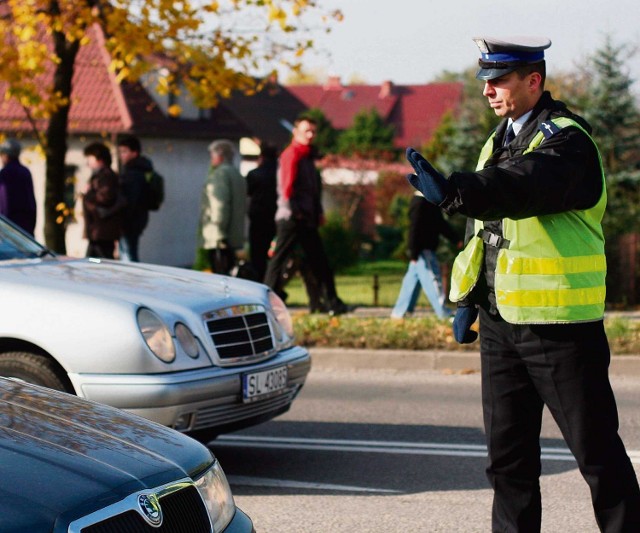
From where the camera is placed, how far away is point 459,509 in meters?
5.92

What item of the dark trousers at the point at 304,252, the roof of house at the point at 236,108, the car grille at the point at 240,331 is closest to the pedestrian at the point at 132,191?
the roof of house at the point at 236,108

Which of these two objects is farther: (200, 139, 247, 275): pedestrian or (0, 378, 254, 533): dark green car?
(200, 139, 247, 275): pedestrian

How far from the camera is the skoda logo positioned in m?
3.28

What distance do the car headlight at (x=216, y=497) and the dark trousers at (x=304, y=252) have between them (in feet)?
30.8

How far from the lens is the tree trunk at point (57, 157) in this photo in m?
16.0

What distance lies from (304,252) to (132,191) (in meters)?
2.26

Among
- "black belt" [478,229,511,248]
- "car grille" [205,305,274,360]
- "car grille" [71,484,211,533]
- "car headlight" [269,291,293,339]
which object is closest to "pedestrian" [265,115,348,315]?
"car headlight" [269,291,293,339]

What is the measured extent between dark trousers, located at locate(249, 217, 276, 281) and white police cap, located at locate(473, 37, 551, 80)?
10.3 meters

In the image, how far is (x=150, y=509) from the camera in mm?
3303

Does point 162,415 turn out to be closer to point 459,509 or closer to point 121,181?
point 459,509

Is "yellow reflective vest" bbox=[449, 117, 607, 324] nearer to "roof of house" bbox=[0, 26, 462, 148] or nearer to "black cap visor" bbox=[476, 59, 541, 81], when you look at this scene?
"black cap visor" bbox=[476, 59, 541, 81]

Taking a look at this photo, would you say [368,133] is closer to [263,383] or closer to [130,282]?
[130,282]

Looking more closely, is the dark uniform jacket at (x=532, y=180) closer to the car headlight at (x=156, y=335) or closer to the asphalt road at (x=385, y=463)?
the asphalt road at (x=385, y=463)

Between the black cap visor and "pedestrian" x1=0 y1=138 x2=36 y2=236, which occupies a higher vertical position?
the black cap visor
